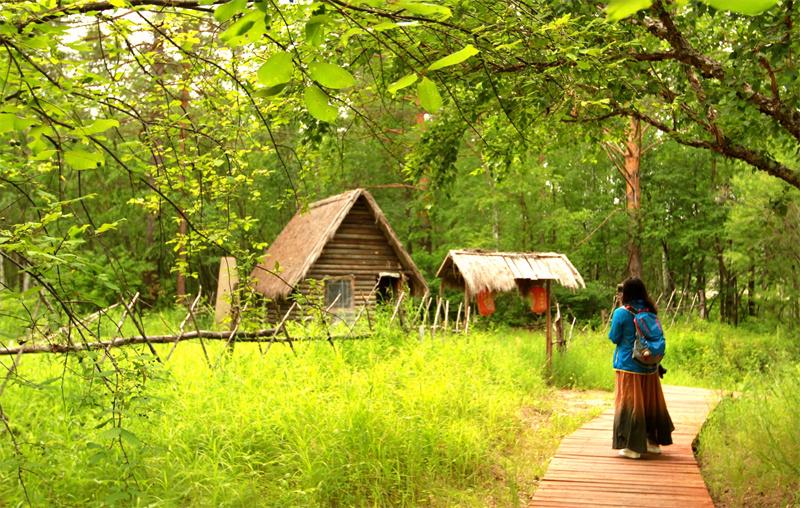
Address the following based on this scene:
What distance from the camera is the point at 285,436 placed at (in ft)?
19.0

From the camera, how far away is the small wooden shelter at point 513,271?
12.9 meters

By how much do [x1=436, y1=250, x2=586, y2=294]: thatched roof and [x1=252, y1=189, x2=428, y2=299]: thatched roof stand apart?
4298mm

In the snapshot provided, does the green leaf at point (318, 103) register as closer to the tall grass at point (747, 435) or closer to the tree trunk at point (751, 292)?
the tall grass at point (747, 435)

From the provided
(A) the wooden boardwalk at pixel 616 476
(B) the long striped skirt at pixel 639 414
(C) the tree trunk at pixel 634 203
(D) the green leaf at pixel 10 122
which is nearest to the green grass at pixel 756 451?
(A) the wooden boardwalk at pixel 616 476

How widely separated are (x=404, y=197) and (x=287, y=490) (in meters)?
24.4

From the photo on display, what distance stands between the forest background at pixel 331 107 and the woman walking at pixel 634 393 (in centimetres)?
156

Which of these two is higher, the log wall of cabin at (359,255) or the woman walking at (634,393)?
the log wall of cabin at (359,255)

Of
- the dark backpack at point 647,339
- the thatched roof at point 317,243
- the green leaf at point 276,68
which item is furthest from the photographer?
the thatched roof at point 317,243

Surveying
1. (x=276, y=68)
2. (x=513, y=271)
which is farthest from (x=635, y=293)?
(x=513, y=271)

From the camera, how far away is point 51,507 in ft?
14.7

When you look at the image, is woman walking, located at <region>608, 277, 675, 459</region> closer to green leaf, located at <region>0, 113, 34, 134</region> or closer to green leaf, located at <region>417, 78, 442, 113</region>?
green leaf, located at <region>417, 78, 442, 113</region>

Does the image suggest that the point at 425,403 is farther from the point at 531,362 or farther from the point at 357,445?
the point at 531,362

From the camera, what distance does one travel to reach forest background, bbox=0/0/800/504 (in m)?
2.25

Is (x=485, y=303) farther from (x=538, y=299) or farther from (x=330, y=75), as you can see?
(x=330, y=75)
